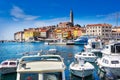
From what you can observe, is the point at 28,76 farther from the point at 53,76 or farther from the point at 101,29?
the point at 101,29

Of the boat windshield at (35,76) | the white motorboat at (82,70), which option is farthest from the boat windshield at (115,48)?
the boat windshield at (35,76)

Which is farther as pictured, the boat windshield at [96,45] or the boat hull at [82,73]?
the boat windshield at [96,45]

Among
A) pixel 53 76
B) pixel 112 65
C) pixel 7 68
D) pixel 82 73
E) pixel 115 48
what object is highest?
pixel 115 48

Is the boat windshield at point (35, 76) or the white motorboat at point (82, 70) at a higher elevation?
the boat windshield at point (35, 76)

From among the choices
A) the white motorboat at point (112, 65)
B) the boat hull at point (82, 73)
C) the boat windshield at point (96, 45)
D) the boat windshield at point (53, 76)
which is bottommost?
the boat hull at point (82, 73)

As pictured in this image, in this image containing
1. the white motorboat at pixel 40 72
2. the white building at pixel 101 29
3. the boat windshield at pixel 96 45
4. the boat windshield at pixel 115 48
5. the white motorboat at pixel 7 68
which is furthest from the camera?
the white building at pixel 101 29

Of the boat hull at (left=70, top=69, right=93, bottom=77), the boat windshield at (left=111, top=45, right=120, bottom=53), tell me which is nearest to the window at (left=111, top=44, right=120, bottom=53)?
the boat windshield at (left=111, top=45, right=120, bottom=53)

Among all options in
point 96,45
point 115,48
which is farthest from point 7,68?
point 96,45

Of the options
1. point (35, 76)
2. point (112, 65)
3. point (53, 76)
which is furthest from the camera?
point (112, 65)

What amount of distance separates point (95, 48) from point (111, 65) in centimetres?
2879

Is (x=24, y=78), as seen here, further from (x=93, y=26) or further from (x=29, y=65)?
(x=93, y=26)

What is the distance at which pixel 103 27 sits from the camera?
6245 inches

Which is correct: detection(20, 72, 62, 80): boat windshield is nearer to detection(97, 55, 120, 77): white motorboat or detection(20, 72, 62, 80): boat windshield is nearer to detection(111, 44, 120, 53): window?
detection(97, 55, 120, 77): white motorboat

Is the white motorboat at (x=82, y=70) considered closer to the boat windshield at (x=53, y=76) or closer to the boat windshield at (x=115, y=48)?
the boat windshield at (x=115, y=48)
